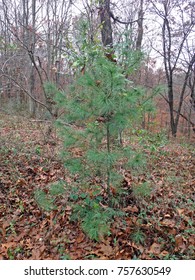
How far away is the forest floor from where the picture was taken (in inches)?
103

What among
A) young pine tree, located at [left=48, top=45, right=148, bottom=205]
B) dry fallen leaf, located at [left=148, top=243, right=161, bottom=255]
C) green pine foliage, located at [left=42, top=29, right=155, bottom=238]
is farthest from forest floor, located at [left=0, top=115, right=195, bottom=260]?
young pine tree, located at [left=48, top=45, right=148, bottom=205]

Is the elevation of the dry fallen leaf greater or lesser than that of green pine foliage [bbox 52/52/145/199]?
lesser

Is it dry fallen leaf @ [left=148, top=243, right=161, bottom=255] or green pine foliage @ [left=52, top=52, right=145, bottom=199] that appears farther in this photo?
dry fallen leaf @ [left=148, top=243, right=161, bottom=255]

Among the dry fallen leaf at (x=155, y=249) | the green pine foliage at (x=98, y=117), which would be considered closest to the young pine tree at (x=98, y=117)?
the green pine foliage at (x=98, y=117)

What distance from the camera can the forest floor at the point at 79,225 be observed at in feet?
8.62

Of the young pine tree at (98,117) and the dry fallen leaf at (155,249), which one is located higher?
the young pine tree at (98,117)

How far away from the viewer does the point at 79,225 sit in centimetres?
297

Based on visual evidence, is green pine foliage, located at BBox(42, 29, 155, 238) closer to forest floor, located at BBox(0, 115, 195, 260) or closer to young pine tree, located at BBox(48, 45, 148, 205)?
young pine tree, located at BBox(48, 45, 148, 205)

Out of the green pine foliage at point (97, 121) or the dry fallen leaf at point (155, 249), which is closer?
the green pine foliage at point (97, 121)

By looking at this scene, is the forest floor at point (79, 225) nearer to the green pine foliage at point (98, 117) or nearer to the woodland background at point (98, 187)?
the woodland background at point (98, 187)

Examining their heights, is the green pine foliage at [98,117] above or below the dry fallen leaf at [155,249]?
above

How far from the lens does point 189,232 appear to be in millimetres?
2789

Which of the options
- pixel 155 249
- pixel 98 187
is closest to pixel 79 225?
pixel 98 187

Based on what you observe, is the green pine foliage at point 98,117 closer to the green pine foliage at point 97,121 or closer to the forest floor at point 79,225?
the green pine foliage at point 97,121
